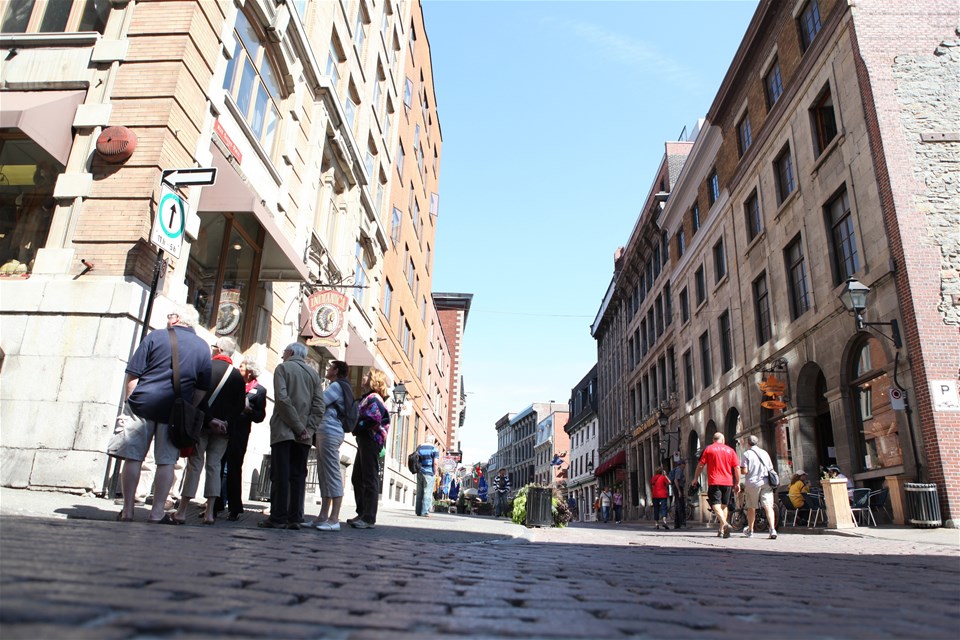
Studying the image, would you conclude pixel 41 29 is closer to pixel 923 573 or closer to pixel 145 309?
pixel 145 309

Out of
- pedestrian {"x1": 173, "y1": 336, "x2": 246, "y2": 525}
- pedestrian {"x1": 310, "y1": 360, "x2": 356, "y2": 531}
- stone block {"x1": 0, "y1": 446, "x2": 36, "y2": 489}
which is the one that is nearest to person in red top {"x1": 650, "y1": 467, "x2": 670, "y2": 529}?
pedestrian {"x1": 310, "y1": 360, "x2": 356, "y2": 531}

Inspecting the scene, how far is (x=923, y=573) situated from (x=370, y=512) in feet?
18.0

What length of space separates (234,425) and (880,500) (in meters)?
12.3

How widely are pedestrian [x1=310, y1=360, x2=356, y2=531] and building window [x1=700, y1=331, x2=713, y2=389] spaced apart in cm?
2125

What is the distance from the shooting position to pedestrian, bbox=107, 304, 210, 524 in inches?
220

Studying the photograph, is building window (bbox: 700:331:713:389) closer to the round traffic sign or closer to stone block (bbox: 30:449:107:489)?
the round traffic sign

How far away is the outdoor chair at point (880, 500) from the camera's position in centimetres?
1272

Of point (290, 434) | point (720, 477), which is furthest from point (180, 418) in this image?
point (720, 477)

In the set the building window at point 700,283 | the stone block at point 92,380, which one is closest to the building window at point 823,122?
the building window at point 700,283

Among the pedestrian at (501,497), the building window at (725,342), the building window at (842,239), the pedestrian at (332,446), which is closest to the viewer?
the pedestrian at (332,446)

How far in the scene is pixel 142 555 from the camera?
10.4ft

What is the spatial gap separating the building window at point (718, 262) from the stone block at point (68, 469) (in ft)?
73.1

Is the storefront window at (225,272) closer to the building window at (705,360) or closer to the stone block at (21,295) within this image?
the stone block at (21,295)

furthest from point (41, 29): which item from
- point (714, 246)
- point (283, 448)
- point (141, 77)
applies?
point (714, 246)
